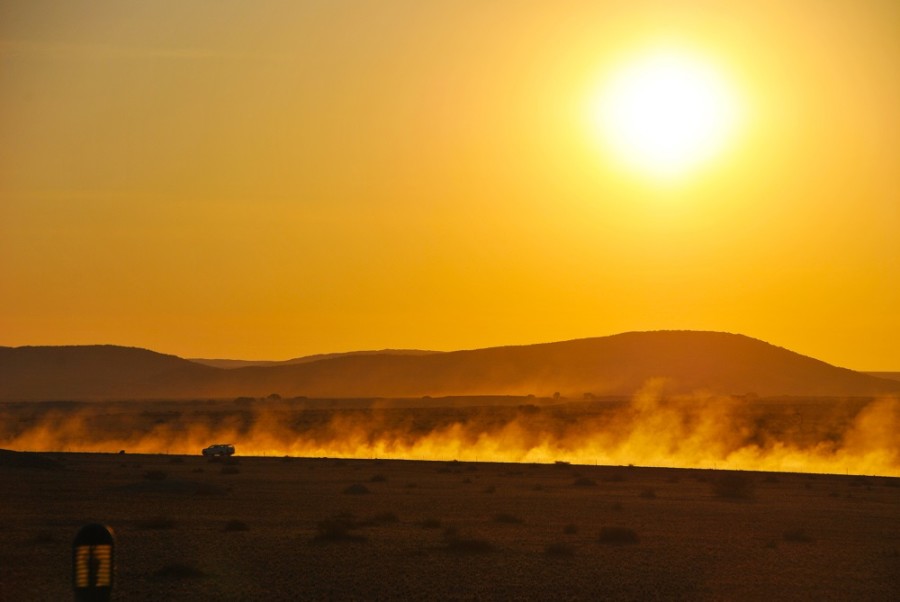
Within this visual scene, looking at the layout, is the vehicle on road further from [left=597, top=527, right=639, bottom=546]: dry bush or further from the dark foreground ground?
[left=597, top=527, right=639, bottom=546]: dry bush

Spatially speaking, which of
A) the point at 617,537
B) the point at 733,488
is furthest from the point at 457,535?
the point at 733,488

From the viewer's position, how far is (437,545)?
30906mm

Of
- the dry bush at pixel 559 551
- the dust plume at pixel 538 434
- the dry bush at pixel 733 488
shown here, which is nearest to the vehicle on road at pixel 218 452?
the dust plume at pixel 538 434

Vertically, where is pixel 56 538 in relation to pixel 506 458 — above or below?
below

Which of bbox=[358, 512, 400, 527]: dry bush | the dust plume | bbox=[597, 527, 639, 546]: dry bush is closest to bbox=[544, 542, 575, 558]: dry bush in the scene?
bbox=[597, 527, 639, 546]: dry bush

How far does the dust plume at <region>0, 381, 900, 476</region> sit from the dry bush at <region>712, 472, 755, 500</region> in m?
21.2

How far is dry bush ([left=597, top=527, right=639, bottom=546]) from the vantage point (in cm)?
3183

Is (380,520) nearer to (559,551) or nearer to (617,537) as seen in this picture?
(617,537)

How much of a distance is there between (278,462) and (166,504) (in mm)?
29333

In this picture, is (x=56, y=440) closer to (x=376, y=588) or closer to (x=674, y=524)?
(x=674, y=524)

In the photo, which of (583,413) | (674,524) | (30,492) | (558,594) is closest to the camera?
(558,594)

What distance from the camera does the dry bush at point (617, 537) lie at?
3183 centimetres

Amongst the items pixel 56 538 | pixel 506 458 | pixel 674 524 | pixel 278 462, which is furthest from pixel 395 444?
pixel 56 538

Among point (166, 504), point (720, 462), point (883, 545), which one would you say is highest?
point (720, 462)
